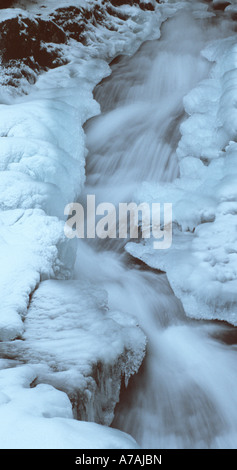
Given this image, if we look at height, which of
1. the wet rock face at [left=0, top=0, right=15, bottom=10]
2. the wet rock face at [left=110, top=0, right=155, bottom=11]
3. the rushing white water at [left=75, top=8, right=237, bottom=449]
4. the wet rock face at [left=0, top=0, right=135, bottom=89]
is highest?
the wet rock face at [left=110, top=0, right=155, bottom=11]

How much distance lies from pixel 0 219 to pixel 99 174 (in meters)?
2.10

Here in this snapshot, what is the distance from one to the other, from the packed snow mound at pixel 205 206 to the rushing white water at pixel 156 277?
0.15 meters

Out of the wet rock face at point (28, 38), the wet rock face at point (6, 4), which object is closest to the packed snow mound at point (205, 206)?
the wet rock face at point (28, 38)

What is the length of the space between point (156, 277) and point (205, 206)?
0.92 meters

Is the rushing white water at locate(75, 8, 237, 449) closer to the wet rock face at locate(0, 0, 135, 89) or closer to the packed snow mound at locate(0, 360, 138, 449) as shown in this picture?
the packed snow mound at locate(0, 360, 138, 449)

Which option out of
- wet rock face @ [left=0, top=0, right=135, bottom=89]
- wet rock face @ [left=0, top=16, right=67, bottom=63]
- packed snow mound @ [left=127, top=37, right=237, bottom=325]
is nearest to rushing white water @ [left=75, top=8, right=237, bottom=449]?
Result: packed snow mound @ [left=127, top=37, right=237, bottom=325]

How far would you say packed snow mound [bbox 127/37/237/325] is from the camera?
3344 millimetres

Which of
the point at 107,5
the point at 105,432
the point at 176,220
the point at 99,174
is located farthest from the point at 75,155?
the point at 107,5

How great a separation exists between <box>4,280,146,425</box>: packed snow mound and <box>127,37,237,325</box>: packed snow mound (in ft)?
2.76

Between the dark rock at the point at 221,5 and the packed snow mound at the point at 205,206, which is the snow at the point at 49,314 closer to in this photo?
the packed snow mound at the point at 205,206

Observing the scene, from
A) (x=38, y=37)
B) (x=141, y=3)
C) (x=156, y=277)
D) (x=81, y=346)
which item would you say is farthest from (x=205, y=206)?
(x=141, y=3)

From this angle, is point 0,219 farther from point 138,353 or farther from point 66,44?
point 66,44

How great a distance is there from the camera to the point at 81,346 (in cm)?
219

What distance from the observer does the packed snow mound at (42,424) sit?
136cm
